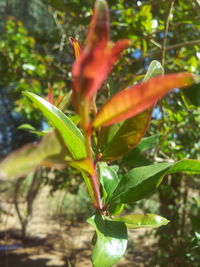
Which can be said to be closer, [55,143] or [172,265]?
[55,143]

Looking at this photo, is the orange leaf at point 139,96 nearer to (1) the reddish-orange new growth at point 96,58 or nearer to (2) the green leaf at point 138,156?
(1) the reddish-orange new growth at point 96,58

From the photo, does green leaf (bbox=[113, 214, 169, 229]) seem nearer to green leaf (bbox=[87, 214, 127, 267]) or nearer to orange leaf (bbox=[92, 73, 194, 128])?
green leaf (bbox=[87, 214, 127, 267])

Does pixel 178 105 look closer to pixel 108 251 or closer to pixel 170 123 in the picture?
pixel 170 123

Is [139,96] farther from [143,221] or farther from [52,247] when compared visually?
[52,247]

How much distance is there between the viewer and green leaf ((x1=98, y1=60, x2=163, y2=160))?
1.45ft

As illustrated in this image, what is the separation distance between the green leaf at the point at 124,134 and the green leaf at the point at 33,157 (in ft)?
0.47

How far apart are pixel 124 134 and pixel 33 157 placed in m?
0.18

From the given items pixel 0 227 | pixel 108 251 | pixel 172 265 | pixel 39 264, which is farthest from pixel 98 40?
pixel 0 227

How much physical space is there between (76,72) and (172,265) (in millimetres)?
2008

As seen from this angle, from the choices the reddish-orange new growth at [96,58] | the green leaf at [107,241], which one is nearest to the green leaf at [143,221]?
the green leaf at [107,241]

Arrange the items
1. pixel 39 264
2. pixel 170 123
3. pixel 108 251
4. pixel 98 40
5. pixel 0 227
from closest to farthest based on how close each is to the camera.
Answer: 1. pixel 98 40
2. pixel 108 251
3. pixel 170 123
4. pixel 39 264
5. pixel 0 227

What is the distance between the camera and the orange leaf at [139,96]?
296 millimetres

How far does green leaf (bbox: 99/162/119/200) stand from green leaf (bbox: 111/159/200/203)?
4 cm

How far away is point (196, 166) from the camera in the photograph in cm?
48
